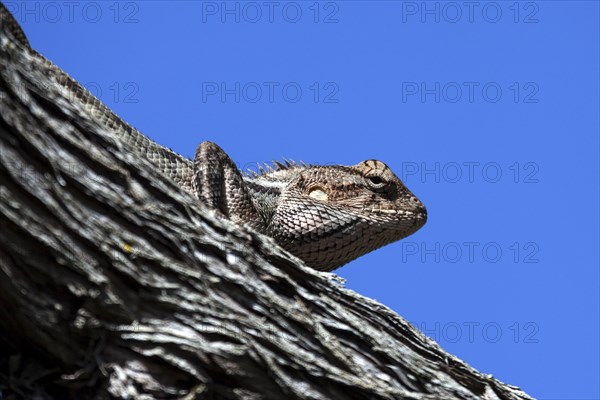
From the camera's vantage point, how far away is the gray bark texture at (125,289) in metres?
6.97

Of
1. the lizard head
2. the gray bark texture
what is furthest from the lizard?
the gray bark texture

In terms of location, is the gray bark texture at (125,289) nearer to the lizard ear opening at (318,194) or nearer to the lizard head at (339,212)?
the lizard head at (339,212)

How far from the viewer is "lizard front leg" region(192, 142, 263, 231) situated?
416 inches

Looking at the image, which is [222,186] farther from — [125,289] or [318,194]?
[125,289]

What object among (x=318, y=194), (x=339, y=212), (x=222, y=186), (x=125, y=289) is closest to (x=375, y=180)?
(x=318, y=194)

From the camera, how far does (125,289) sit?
286 inches

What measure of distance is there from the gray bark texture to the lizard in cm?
271

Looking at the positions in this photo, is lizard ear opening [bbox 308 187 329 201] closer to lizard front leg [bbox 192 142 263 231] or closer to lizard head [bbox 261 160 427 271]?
lizard head [bbox 261 160 427 271]

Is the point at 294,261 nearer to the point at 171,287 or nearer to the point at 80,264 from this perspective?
the point at 171,287

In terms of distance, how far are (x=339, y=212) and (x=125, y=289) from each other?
4.60m

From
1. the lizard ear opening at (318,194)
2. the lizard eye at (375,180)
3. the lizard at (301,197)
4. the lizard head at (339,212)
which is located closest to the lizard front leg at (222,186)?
the lizard at (301,197)

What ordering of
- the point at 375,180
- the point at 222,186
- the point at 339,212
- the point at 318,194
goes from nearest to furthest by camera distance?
the point at 222,186, the point at 339,212, the point at 318,194, the point at 375,180

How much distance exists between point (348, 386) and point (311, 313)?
638 mm

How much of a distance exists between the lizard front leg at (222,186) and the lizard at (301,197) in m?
0.01
